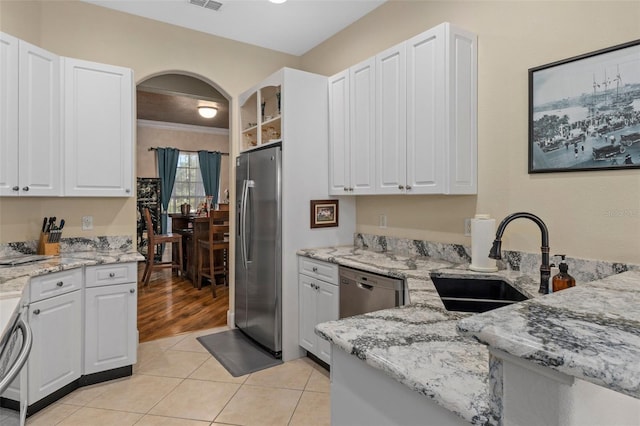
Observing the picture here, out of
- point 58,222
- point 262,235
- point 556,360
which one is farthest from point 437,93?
point 58,222

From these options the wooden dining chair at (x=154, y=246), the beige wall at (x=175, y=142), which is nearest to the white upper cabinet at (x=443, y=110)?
the wooden dining chair at (x=154, y=246)

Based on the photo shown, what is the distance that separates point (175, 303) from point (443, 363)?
4519 mm

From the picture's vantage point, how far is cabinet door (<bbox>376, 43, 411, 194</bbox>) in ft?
8.87

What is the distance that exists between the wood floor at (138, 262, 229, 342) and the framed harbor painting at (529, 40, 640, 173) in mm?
3483

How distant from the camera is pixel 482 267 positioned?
90.2 inches

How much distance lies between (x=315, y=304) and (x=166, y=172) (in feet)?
19.7

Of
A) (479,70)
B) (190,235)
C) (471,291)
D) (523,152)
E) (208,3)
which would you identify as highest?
(208,3)

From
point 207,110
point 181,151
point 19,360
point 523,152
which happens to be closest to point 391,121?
point 523,152

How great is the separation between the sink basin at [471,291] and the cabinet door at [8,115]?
2840 millimetres

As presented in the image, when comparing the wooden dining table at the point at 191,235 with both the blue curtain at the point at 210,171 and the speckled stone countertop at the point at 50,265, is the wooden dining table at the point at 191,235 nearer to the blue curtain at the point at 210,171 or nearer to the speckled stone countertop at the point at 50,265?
the blue curtain at the point at 210,171

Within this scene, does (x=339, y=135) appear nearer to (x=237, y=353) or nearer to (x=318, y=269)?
(x=318, y=269)

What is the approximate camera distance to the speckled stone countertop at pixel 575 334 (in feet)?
1.65

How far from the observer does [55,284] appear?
2.43 meters

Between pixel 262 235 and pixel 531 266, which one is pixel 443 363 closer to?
pixel 531 266
